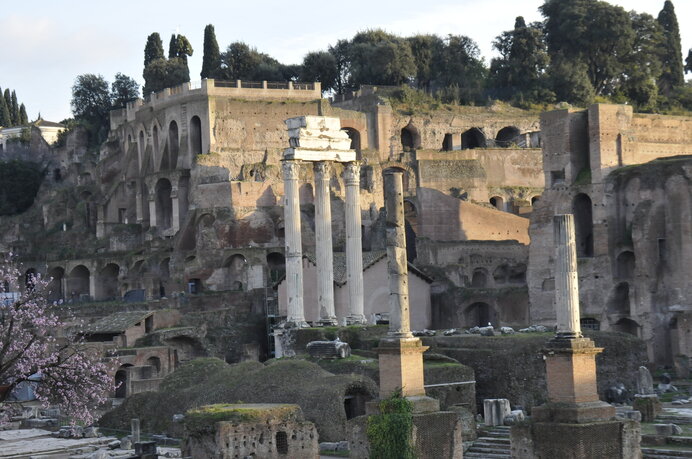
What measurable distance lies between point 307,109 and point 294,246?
22129mm

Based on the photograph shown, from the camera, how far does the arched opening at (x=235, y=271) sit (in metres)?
60.7

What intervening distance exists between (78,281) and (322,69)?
833 inches

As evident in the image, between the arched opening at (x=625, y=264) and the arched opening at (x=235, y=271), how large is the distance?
54.9 ft

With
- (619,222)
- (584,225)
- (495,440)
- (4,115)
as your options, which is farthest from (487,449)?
(4,115)

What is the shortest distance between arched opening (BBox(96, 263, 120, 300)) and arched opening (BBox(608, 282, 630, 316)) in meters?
26.1

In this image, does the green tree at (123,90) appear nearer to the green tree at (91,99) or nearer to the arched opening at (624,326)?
the green tree at (91,99)

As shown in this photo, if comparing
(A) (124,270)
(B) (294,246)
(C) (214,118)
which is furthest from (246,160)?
(B) (294,246)

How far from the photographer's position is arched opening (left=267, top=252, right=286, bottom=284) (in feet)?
198

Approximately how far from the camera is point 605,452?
26781mm

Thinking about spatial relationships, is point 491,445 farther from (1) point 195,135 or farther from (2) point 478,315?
(1) point 195,135

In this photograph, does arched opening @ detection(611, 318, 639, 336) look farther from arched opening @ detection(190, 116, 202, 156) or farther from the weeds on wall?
arched opening @ detection(190, 116, 202, 156)

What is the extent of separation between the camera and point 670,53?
7944 centimetres

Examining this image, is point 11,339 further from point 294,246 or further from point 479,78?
point 479,78

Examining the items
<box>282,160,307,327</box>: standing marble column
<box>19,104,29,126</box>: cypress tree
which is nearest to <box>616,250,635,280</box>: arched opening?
<box>282,160,307,327</box>: standing marble column
